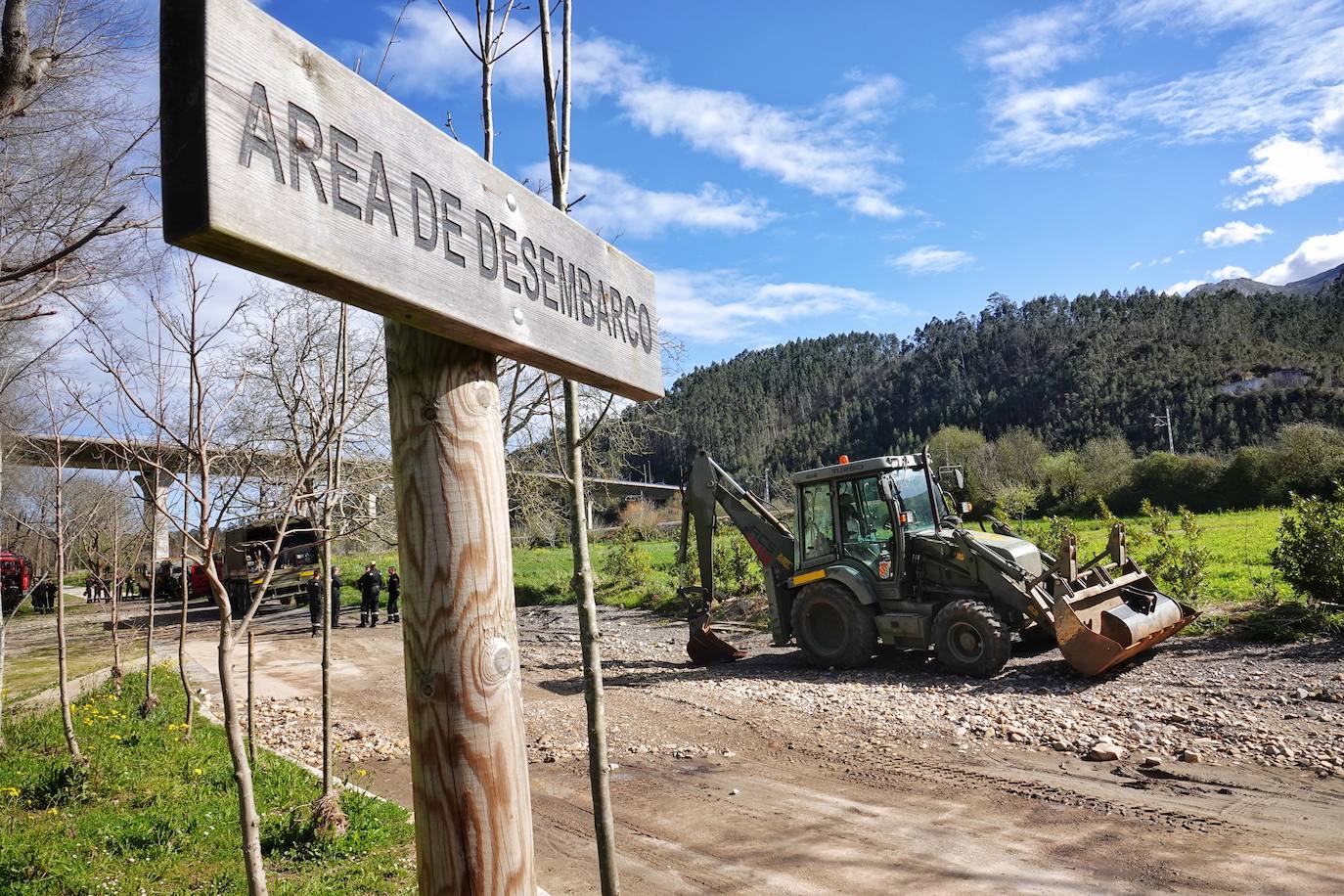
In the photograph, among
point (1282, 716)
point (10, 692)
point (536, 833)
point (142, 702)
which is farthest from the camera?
point (10, 692)

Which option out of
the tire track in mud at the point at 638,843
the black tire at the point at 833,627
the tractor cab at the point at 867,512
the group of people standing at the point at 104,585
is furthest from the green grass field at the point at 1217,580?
the tire track in mud at the point at 638,843

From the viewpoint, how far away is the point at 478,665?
1521 mm

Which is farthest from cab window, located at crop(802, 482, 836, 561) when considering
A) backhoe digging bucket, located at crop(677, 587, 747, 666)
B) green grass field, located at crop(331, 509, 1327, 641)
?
green grass field, located at crop(331, 509, 1327, 641)

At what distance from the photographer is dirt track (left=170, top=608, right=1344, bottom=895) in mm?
4668

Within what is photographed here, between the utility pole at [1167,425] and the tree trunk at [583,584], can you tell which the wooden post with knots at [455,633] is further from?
the utility pole at [1167,425]

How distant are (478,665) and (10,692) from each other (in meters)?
12.7

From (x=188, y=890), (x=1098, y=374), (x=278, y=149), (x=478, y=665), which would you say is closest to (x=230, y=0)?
(x=278, y=149)

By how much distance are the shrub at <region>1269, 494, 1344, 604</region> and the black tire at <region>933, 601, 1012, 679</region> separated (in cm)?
379

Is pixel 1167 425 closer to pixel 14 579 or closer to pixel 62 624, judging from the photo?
pixel 14 579

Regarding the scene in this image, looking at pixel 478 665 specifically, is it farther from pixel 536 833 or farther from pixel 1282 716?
pixel 1282 716

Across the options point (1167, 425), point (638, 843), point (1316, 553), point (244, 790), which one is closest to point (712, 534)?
point (638, 843)

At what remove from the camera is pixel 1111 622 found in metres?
8.76

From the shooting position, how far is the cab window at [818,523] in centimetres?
1106

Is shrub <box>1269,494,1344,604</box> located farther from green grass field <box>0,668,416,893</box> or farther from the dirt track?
green grass field <box>0,668,416,893</box>
